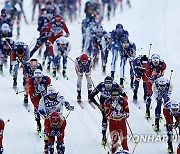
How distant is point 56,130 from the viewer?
1527 cm

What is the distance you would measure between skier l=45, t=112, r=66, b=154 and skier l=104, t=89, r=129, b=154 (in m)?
1.29

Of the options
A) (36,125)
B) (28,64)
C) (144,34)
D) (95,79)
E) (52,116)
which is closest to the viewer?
(52,116)

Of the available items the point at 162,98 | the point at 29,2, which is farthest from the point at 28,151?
the point at 29,2

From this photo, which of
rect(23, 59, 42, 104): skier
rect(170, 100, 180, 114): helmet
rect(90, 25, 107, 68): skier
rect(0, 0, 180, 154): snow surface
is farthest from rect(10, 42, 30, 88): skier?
rect(170, 100, 180, 114): helmet

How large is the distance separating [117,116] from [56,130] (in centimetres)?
157

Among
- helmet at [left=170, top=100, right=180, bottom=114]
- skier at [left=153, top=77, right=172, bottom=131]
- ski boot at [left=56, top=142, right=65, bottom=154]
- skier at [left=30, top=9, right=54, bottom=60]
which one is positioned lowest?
ski boot at [left=56, top=142, right=65, bottom=154]

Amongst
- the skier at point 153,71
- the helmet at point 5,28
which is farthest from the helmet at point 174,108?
the helmet at point 5,28

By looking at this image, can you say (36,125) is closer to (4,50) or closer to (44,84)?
(44,84)

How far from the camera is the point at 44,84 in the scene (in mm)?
17344

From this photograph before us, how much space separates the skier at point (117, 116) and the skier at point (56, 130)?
1291 millimetres

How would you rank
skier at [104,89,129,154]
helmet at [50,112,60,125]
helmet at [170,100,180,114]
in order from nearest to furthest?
helmet at [50,112,60,125] → helmet at [170,100,180,114] → skier at [104,89,129,154]

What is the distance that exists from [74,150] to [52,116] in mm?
1772

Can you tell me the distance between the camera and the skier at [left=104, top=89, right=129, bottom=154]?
15.9 m

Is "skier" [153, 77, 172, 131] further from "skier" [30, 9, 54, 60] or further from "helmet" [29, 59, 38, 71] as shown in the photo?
"skier" [30, 9, 54, 60]
